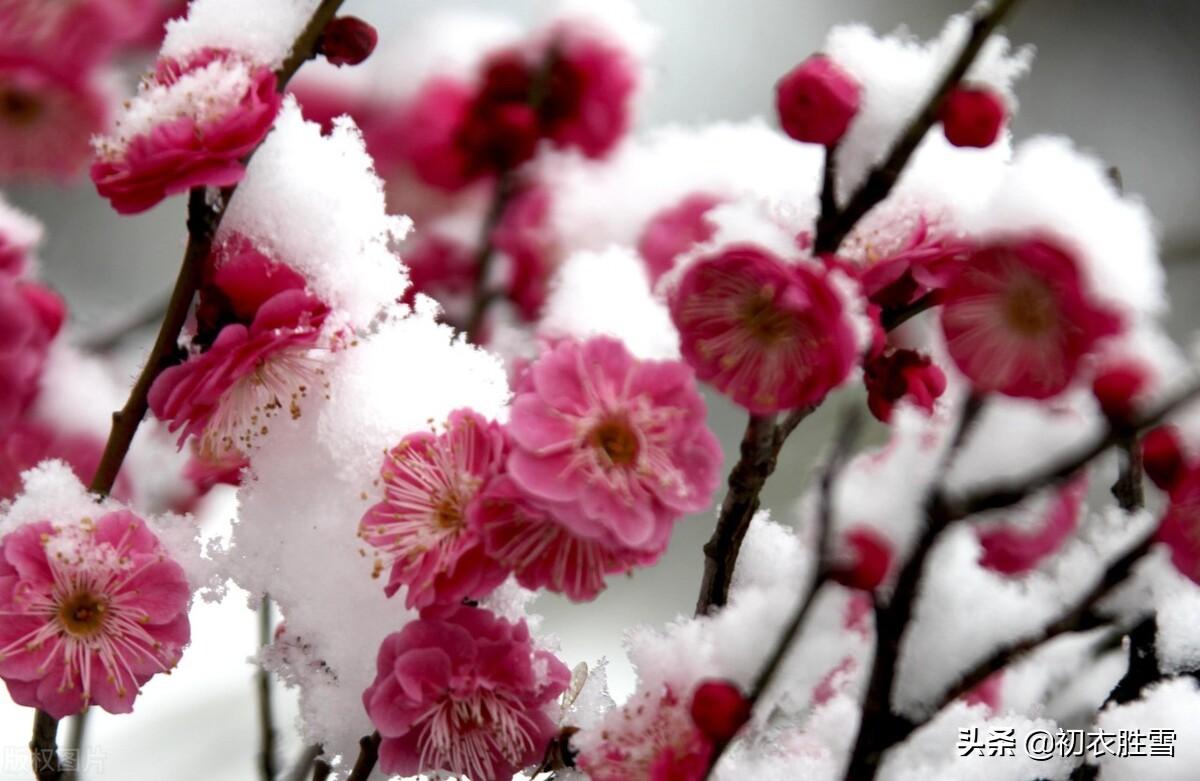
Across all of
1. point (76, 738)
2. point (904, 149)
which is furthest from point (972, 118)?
point (76, 738)

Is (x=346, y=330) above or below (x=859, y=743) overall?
above

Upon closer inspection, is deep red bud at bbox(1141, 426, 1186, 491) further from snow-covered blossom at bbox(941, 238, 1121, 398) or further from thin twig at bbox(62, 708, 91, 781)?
thin twig at bbox(62, 708, 91, 781)

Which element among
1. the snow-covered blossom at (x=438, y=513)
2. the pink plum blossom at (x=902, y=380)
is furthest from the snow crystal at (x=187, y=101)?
the pink plum blossom at (x=902, y=380)

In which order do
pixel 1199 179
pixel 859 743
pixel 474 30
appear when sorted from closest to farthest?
pixel 859 743 → pixel 474 30 → pixel 1199 179

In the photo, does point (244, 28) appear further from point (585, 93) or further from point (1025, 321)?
point (585, 93)

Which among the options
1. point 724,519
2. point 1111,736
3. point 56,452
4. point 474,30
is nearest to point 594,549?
point 724,519

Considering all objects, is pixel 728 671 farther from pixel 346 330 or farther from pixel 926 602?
pixel 346 330
